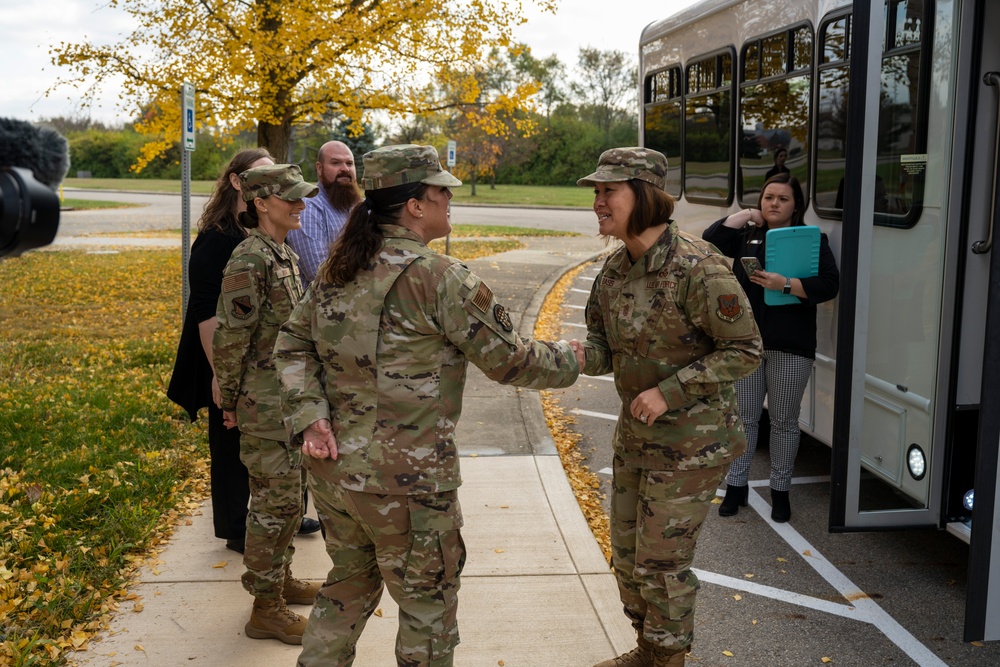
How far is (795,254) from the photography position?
514 centimetres

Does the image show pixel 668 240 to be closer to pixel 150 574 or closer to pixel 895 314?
pixel 895 314

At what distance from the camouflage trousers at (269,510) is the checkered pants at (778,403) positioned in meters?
2.59

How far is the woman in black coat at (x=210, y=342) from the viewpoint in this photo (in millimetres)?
4172

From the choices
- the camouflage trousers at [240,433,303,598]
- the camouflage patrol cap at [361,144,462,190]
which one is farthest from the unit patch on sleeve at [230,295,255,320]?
the camouflage patrol cap at [361,144,462,190]

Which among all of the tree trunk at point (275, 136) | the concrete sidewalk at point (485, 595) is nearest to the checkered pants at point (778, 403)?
the concrete sidewalk at point (485, 595)

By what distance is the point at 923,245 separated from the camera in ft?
13.9

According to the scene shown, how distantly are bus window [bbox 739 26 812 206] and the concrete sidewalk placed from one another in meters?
2.48

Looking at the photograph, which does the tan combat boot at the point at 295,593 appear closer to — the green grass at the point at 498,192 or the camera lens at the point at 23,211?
the camera lens at the point at 23,211

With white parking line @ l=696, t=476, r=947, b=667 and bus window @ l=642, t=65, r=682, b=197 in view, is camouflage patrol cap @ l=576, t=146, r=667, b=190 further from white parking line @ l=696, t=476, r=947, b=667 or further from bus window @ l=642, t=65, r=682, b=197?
bus window @ l=642, t=65, r=682, b=197

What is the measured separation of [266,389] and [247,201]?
79 cm

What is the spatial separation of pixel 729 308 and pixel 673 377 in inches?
12.3

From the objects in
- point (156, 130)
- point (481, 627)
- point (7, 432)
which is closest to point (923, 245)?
point (481, 627)

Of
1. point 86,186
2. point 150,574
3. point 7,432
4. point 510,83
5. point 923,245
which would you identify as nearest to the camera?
point 923,245

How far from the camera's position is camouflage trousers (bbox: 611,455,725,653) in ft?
11.2
